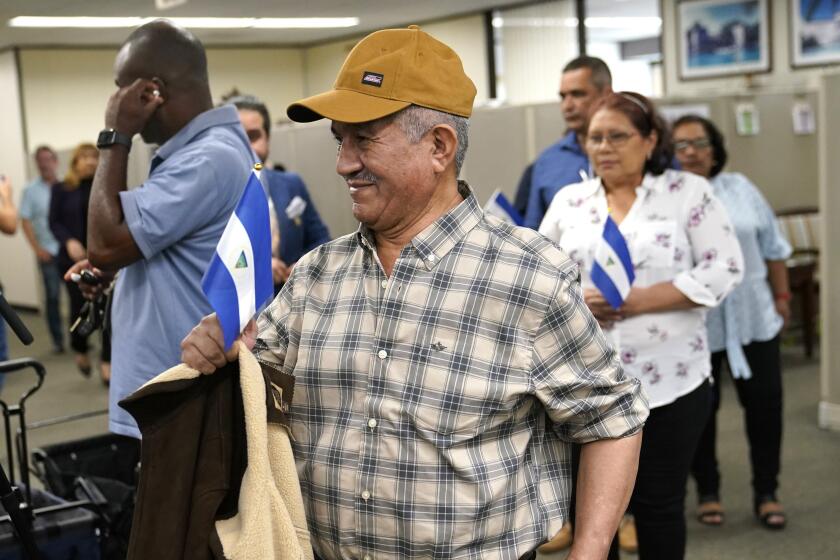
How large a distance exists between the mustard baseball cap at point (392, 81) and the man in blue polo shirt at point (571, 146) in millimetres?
2002

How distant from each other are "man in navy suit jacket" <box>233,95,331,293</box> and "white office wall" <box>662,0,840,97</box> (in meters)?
6.18

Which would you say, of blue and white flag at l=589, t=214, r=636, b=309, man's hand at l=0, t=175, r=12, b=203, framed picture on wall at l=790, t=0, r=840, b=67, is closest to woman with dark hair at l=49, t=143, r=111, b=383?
man's hand at l=0, t=175, r=12, b=203

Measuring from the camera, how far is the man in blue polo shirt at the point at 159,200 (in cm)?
220

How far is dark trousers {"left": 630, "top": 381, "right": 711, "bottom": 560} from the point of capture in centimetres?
252

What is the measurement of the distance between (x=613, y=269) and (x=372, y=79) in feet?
4.05

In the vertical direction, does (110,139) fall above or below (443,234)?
above

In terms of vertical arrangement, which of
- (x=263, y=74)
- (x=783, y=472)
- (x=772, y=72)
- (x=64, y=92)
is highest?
(x=263, y=74)

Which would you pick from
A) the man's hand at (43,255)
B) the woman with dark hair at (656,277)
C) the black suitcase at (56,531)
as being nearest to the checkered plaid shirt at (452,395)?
the woman with dark hair at (656,277)

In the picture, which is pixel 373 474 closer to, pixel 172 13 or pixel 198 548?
pixel 198 548

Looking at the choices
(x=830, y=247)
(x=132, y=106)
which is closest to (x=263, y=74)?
(x=830, y=247)

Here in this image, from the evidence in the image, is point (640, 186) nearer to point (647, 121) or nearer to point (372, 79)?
point (647, 121)

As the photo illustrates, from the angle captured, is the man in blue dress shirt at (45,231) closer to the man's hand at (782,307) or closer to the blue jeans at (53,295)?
the blue jeans at (53,295)

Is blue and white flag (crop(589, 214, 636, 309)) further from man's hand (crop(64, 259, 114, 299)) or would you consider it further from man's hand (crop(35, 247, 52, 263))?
man's hand (crop(35, 247, 52, 263))

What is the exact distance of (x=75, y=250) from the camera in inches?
291
